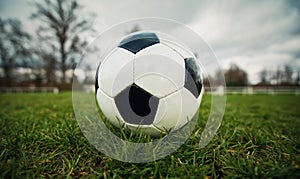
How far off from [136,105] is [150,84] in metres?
0.19

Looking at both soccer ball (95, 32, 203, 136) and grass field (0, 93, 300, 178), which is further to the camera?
soccer ball (95, 32, 203, 136)

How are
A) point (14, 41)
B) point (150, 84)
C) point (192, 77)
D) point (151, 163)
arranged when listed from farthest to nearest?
1. point (14, 41)
2. point (192, 77)
3. point (150, 84)
4. point (151, 163)

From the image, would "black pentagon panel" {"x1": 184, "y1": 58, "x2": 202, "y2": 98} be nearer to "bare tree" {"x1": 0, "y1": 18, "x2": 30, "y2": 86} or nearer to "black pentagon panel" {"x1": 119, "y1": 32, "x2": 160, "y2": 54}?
"black pentagon panel" {"x1": 119, "y1": 32, "x2": 160, "y2": 54}

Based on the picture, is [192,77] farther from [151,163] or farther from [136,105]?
[151,163]

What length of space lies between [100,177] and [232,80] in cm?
2313

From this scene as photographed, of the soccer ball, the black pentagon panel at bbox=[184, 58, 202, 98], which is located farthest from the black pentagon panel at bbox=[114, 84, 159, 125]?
the black pentagon panel at bbox=[184, 58, 202, 98]

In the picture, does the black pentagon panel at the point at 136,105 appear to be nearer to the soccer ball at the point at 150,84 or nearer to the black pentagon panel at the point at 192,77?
Answer: the soccer ball at the point at 150,84

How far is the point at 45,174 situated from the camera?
1.13 m

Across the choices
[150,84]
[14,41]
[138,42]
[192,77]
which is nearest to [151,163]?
[150,84]

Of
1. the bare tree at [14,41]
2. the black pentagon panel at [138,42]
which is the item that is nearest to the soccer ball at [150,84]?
the black pentagon panel at [138,42]

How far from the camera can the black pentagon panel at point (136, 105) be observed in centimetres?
129

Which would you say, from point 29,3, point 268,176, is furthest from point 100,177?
point 29,3

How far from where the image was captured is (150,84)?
4.17 ft

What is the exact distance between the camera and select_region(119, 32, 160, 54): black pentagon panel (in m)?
1.36
